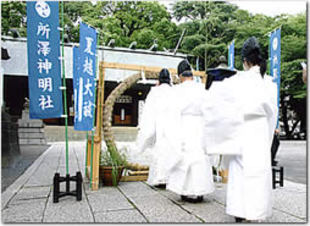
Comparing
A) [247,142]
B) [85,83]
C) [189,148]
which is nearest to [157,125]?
[189,148]

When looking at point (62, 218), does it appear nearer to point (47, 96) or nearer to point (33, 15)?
point (47, 96)

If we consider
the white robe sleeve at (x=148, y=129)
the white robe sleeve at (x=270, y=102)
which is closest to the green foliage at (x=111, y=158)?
the white robe sleeve at (x=148, y=129)

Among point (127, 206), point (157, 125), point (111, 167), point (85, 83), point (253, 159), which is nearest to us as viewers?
point (253, 159)

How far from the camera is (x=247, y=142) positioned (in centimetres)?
271

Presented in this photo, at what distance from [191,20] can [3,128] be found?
13928 mm

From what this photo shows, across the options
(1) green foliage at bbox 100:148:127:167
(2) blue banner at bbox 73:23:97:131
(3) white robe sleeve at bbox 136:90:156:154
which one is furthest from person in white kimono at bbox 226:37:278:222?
(1) green foliage at bbox 100:148:127:167

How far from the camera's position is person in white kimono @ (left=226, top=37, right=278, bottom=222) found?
2637mm

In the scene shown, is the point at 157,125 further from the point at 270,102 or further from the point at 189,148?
the point at 270,102

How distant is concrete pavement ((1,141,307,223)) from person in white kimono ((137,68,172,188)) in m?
0.28

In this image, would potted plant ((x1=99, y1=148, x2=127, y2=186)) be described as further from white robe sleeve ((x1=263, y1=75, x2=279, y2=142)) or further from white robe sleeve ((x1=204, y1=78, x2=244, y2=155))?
white robe sleeve ((x1=263, y1=75, x2=279, y2=142))

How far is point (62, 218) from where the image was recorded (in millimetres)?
3129

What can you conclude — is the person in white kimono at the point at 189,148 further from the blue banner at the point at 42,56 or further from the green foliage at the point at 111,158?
the blue banner at the point at 42,56

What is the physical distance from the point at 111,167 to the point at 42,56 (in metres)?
1.94

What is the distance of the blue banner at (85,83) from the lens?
4.04 meters
